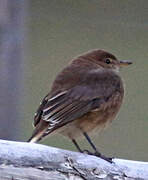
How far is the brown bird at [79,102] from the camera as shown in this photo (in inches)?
152

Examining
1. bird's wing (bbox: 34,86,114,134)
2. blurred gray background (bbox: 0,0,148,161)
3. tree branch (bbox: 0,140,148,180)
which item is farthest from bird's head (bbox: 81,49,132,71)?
blurred gray background (bbox: 0,0,148,161)

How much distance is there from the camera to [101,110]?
407cm

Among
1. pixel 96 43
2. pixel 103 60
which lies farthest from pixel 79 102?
pixel 96 43

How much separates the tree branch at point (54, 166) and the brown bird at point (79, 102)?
433 millimetres

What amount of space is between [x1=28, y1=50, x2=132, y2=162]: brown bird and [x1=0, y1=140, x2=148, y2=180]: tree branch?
433mm

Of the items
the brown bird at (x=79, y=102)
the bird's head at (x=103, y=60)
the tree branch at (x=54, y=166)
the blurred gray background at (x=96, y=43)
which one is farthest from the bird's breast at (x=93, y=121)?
the blurred gray background at (x=96, y=43)

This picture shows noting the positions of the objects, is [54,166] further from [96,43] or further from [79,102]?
[96,43]

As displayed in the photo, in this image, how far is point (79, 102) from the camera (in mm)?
4023

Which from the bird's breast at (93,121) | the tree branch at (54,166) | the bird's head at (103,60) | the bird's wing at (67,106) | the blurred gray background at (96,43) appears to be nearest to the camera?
the tree branch at (54,166)

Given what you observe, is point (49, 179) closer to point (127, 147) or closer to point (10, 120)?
point (10, 120)

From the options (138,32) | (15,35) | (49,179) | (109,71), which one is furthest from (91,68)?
(138,32)

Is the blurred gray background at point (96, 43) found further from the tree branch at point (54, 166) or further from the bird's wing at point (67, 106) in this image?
the tree branch at point (54, 166)

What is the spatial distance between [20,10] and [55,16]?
278 cm

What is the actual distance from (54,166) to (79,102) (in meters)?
0.82
